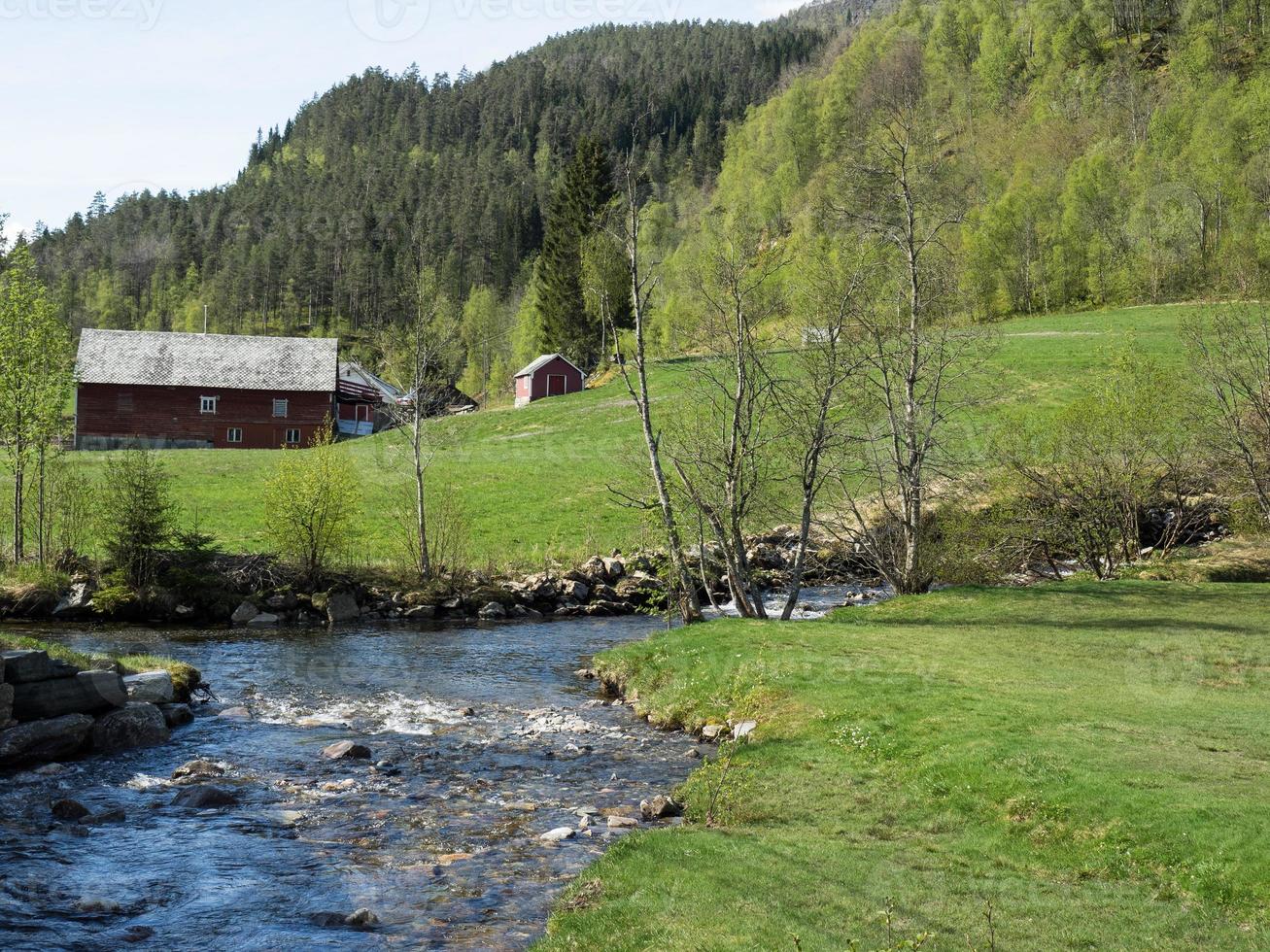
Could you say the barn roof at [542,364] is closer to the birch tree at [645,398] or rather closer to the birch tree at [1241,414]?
the birch tree at [645,398]

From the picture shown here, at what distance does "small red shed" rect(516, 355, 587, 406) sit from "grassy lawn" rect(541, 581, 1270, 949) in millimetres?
71945

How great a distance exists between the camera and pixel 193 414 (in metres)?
80.5

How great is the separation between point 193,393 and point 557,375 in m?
31.1

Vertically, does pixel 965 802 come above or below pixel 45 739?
above

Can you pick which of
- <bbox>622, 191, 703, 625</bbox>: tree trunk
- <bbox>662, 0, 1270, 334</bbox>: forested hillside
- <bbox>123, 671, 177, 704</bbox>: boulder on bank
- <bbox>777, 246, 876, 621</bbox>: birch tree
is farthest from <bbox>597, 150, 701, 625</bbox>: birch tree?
<bbox>123, 671, 177, 704</bbox>: boulder on bank

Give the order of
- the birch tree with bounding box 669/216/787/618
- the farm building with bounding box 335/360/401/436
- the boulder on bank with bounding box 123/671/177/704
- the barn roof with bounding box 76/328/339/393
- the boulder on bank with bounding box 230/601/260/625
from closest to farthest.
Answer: the boulder on bank with bounding box 123/671/177/704 → the birch tree with bounding box 669/216/787/618 → the boulder on bank with bounding box 230/601/260/625 → the barn roof with bounding box 76/328/339/393 → the farm building with bounding box 335/360/401/436

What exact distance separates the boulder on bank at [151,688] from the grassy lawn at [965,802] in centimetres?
957

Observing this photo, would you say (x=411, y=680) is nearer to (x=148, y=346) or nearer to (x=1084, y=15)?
(x=148, y=346)

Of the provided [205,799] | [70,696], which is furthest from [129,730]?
[205,799]

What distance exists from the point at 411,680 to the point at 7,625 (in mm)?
13694

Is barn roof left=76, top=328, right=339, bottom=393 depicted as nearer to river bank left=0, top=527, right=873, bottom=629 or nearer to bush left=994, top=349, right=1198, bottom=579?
river bank left=0, top=527, right=873, bottom=629

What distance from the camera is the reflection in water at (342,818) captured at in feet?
35.1

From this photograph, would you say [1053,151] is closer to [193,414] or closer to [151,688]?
[193,414]

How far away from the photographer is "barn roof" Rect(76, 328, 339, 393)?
261 feet
